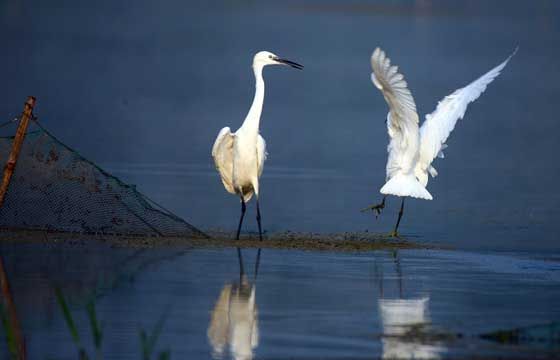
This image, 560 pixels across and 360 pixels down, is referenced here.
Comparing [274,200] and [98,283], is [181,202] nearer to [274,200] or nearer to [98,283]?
[274,200]

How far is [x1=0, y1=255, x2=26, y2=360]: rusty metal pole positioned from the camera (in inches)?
339

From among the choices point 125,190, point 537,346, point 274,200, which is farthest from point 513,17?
point 537,346

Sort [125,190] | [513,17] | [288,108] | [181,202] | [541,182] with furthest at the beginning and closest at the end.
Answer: [513,17]
[288,108]
[541,182]
[181,202]
[125,190]

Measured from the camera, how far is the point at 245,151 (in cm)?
1543

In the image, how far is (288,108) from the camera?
3017 cm

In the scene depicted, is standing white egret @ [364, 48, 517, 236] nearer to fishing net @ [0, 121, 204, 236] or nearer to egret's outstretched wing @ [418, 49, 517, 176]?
egret's outstretched wing @ [418, 49, 517, 176]

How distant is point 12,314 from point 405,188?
703cm

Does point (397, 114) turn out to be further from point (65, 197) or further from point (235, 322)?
point (235, 322)

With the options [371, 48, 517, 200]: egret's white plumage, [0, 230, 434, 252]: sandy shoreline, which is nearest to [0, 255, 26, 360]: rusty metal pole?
[0, 230, 434, 252]: sandy shoreline

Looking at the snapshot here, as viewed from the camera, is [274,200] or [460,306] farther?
[274,200]

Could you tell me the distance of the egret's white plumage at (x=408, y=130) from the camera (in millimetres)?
14711

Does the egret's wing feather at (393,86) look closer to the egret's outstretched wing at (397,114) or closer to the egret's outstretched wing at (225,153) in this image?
the egret's outstretched wing at (397,114)

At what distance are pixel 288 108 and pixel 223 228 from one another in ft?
47.5

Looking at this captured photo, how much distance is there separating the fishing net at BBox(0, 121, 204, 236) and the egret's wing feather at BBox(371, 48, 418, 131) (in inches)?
105
